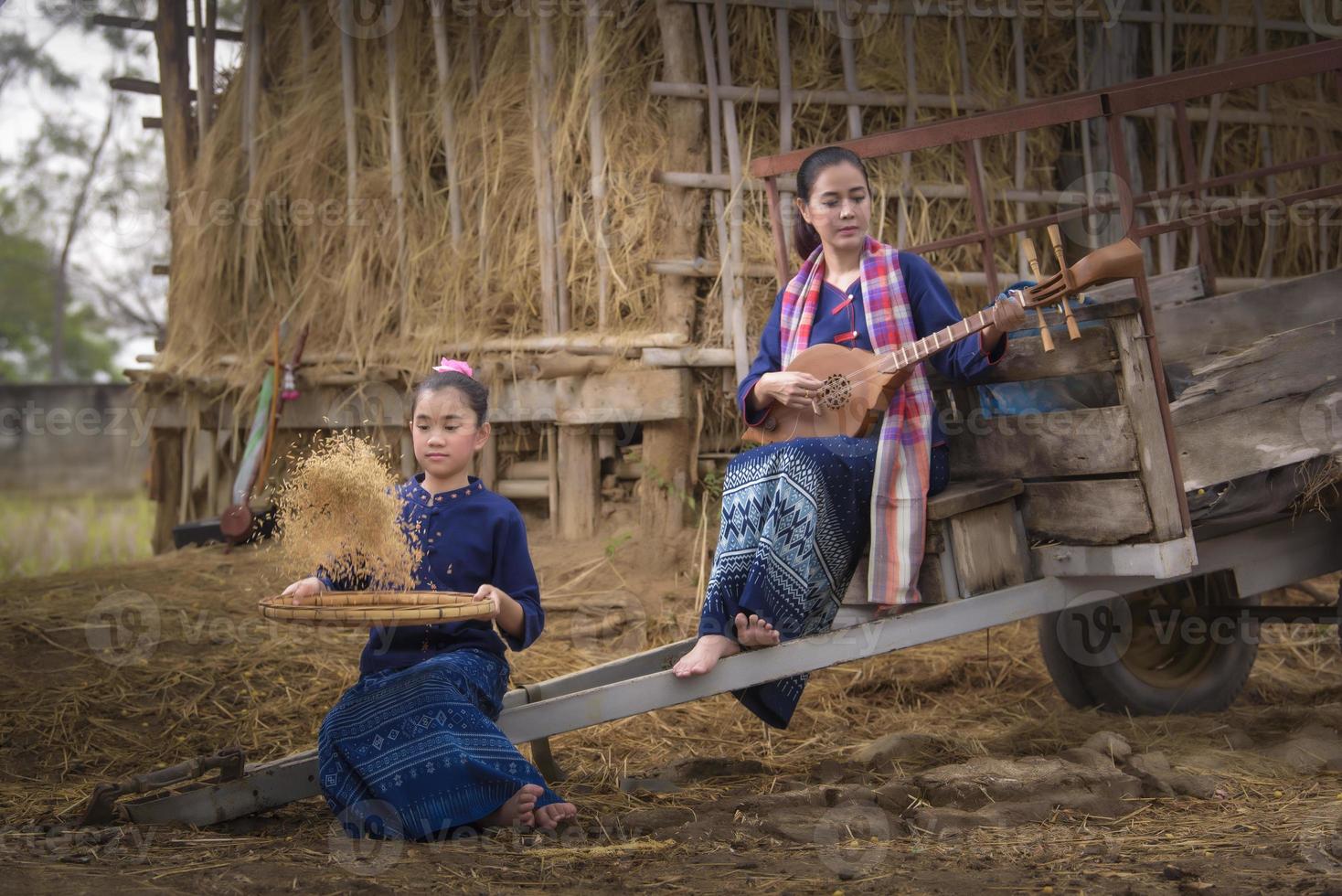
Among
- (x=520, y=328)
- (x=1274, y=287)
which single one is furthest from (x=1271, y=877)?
(x=520, y=328)

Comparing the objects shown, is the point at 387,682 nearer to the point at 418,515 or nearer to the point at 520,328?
the point at 418,515

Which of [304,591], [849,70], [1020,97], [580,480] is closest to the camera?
[304,591]

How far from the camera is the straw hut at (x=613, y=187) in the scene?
226 inches

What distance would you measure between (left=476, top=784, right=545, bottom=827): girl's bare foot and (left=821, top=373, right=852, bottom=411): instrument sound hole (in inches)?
52.3

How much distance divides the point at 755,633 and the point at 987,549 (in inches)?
27.4

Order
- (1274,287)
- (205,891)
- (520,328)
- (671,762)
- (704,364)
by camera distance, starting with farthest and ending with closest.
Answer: (520,328), (704,364), (1274,287), (671,762), (205,891)

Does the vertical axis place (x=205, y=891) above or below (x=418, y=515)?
below

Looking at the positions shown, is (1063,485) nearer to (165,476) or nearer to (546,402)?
(546,402)

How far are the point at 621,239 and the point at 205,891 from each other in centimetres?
388

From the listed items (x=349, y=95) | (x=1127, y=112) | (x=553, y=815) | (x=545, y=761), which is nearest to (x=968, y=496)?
(x=1127, y=112)

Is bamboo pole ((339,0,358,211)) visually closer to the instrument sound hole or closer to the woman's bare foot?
the instrument sound hole

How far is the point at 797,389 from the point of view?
140 inches

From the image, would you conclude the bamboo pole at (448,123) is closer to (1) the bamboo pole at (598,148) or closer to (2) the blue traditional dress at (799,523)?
(1) the bamboo pole at (598,148)

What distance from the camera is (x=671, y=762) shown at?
381 cm
